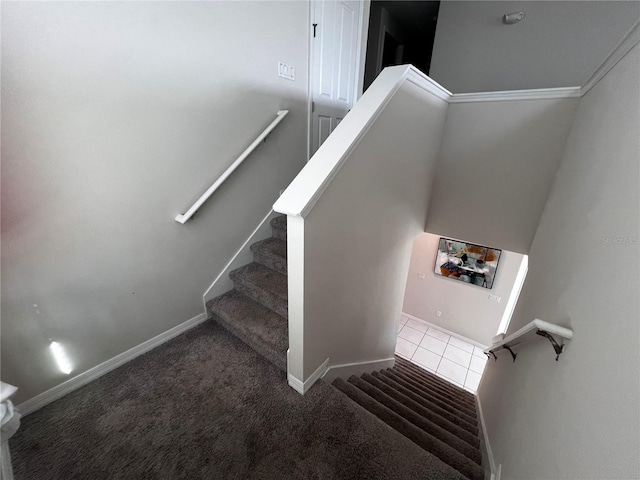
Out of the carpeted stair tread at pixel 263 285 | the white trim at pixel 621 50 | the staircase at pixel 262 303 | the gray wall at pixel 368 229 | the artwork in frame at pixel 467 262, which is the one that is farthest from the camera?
the artwork in frame at pixel 467 262

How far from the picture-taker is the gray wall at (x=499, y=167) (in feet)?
6.46

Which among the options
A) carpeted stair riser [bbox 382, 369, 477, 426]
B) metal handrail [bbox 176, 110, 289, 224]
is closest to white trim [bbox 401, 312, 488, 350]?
carpeted stair riser [bbox 382, 369, 477, 426]

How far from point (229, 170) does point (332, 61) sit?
5.25ft

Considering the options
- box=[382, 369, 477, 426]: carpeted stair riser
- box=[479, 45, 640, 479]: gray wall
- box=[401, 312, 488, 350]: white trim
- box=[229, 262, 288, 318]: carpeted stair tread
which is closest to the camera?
box=[479, 45, 640, 479]: gray wall

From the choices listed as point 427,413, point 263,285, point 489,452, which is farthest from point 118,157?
point 427,413

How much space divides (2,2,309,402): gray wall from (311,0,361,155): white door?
0.26 m

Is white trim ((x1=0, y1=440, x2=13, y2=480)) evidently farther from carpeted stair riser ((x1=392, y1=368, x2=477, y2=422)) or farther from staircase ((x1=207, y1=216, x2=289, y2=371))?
carpeted stair riser ((x1=392, y1=368, x2=477, y2=422))

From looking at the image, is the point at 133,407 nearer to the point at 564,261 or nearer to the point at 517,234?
the point at 564,261

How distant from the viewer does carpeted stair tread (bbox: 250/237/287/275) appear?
6.95 feet

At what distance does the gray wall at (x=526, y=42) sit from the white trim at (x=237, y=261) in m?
2.65

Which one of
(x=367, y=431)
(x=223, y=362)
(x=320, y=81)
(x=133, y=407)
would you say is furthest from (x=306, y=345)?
(x=320, y=81)

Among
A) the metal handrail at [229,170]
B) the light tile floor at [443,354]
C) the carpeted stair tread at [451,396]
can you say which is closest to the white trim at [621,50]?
the metal handrail at [229,170]

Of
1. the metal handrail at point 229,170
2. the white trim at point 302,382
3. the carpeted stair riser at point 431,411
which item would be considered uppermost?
the metal handrail at point 229,170

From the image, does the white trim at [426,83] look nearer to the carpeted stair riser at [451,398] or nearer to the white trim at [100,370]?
the white trim at [100,370]
